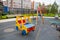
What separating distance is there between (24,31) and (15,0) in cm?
3964

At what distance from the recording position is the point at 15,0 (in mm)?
49188

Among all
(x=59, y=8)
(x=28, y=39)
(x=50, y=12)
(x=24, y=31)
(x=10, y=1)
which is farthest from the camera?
(x=10, y=1)

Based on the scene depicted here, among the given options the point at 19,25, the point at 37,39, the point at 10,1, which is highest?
the point at 10,1

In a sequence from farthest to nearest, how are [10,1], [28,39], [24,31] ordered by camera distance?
[10,1]
[24,31]
[28,39]

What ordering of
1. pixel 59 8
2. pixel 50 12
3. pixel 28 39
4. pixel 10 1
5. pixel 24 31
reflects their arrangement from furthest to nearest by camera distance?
pixel 10 1, pixel 50 12, pixel 59 8, pixel 24 31, pixel 28 39

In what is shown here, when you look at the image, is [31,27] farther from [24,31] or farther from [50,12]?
[50,12]

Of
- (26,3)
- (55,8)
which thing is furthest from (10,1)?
(55,8)

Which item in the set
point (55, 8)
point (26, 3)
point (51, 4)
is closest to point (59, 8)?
point (55, 8)

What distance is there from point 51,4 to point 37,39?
33220 millimetres

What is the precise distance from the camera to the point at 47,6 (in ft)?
137

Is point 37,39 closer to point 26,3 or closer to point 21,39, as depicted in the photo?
point 21,39

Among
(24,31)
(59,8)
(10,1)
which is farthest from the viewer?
(10,1)

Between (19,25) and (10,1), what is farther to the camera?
(10,1)

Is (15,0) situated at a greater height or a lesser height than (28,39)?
greater
